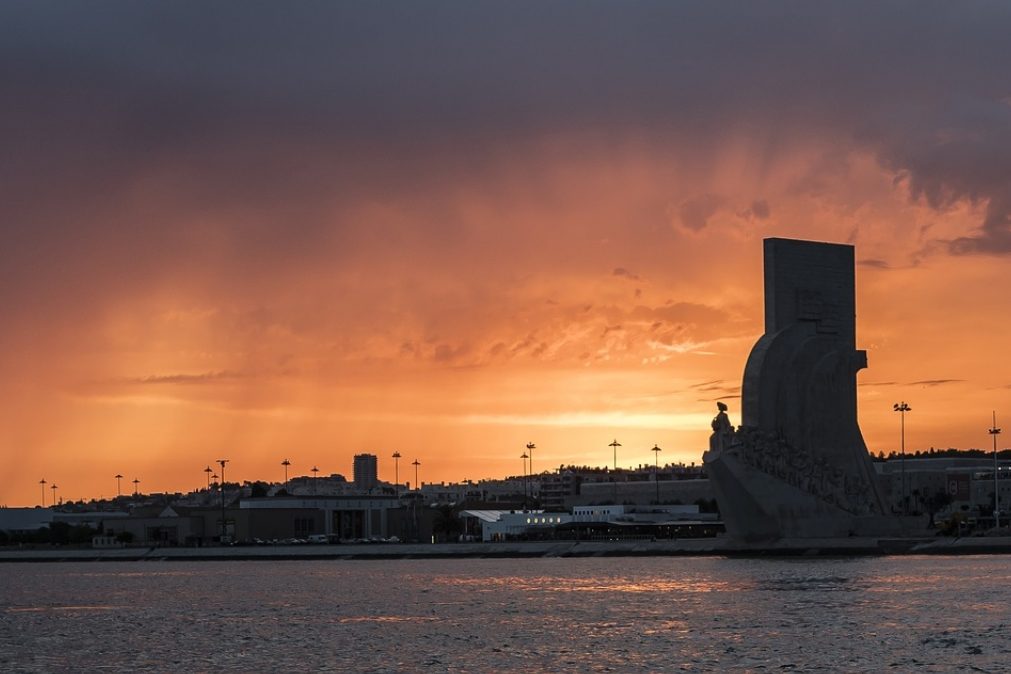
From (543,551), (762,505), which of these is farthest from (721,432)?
(543,551)

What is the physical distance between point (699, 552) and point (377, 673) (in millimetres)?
72579

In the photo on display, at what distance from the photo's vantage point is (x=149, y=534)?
182m

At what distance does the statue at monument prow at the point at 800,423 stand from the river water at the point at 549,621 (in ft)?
14.6

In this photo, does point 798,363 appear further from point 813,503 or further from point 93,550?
point 93,550

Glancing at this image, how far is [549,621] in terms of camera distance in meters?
59.8

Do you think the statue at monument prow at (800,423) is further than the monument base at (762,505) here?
Yes

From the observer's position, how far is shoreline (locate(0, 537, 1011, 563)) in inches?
4033

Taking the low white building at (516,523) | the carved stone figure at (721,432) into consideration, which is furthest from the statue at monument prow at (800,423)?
the low white building at (516,523)

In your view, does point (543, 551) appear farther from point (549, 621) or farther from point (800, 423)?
point (549, 621)

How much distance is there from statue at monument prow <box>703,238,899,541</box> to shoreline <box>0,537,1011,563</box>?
4.28ft

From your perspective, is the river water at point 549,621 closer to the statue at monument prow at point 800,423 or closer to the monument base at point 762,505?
the monument base at point 762,505

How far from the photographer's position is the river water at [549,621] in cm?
4694

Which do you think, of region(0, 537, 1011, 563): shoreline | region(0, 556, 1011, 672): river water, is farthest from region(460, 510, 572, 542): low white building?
region(0, 556, 1011, 672): river water

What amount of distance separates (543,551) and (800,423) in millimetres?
37876
